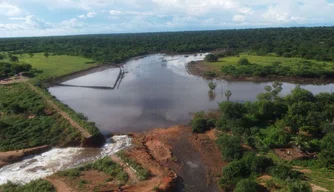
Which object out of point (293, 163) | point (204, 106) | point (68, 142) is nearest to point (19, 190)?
point (68, 142)

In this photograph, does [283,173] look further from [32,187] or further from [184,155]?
[32,187]

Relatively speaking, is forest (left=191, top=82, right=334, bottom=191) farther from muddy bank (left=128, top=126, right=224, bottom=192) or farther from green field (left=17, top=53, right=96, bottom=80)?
green field (left=17, top=53, right=96, bottom=80)

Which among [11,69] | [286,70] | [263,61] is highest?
[11,69]

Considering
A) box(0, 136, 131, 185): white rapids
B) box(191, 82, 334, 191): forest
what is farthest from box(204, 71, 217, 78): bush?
box(0, 136, 131, 185): white rapids

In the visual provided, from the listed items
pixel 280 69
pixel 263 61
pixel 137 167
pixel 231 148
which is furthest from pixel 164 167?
pixel 263 61

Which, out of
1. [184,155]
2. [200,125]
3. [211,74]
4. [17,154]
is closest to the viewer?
[17,154]

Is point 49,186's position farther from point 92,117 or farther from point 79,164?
point 92,117
